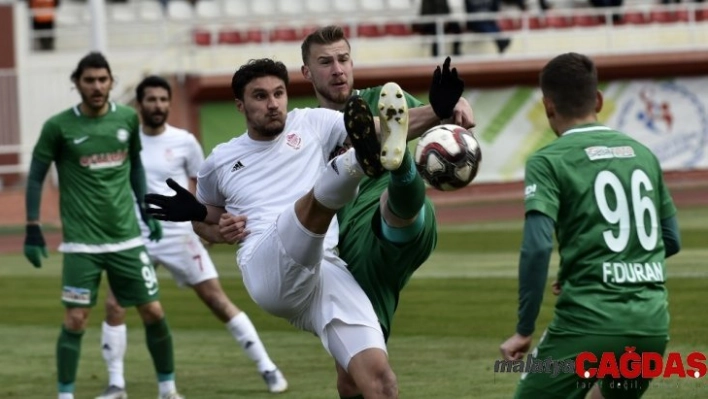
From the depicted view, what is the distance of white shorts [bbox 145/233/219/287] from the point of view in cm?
1177

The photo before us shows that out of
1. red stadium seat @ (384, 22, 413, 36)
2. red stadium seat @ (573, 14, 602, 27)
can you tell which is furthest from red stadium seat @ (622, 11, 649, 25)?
red stadium seat @ (384, 22, 413, 36)

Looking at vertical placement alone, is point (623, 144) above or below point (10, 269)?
above

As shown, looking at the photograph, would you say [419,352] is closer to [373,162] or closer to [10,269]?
[373,162]

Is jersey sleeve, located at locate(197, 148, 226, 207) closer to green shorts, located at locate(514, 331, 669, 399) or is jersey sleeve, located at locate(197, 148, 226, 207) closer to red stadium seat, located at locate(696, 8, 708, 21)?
green shorts, located at locate(514, 331, 669, 399)

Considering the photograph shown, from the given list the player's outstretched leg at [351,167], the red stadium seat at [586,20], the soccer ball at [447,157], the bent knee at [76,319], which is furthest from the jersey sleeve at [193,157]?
the red stadium seat at [586,20]

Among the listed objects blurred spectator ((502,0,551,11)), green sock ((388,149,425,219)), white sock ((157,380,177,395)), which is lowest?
white sock ((157,380,177,395))

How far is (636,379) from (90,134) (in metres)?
5.65

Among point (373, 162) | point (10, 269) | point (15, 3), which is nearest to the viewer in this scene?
point (373, 162)

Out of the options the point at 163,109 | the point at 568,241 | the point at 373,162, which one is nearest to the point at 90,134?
the point at 163,109

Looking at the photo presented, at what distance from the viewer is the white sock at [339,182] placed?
6.69 meters

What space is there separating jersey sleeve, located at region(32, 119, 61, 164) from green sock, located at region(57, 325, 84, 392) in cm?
127

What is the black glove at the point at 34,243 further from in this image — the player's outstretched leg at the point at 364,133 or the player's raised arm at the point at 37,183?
the player's outstretched leg at the point at 364,133

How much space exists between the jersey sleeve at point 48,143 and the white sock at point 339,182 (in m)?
4.21

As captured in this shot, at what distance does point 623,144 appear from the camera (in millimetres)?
6109
